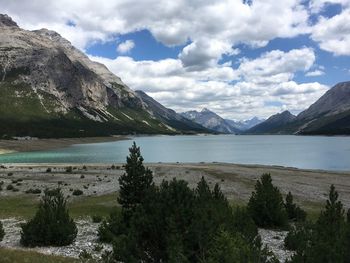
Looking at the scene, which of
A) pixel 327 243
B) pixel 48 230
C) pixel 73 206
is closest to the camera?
pixel 327 243

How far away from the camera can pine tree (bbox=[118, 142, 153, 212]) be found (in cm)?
2742

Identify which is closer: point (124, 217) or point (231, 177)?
point (124, 217)

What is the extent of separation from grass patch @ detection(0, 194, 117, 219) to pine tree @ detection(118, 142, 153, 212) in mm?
8635

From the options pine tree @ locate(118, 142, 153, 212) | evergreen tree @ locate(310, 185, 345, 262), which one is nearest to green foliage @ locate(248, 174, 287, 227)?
evergreen tree @ locate(310, 185, 345, 262)

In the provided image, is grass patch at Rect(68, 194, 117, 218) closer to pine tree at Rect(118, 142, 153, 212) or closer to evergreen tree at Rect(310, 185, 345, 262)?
pine tree at Rect(118, 142, 153, 212)

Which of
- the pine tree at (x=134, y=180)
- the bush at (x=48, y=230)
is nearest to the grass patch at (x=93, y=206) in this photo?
the pine tree at (x=134, y=180)

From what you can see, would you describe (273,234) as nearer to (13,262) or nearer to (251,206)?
(251,206)

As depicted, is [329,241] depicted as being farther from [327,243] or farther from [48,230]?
[48,230]

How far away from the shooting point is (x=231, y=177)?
72062 mm

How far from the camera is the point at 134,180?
27.8 metres

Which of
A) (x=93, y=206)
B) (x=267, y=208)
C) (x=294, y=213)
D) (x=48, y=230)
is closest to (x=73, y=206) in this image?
(x=93, y=206)

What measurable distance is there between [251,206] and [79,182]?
35514 millimetres

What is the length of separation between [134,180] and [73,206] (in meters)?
15.5

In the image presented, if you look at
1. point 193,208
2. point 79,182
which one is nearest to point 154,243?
point 193,208
